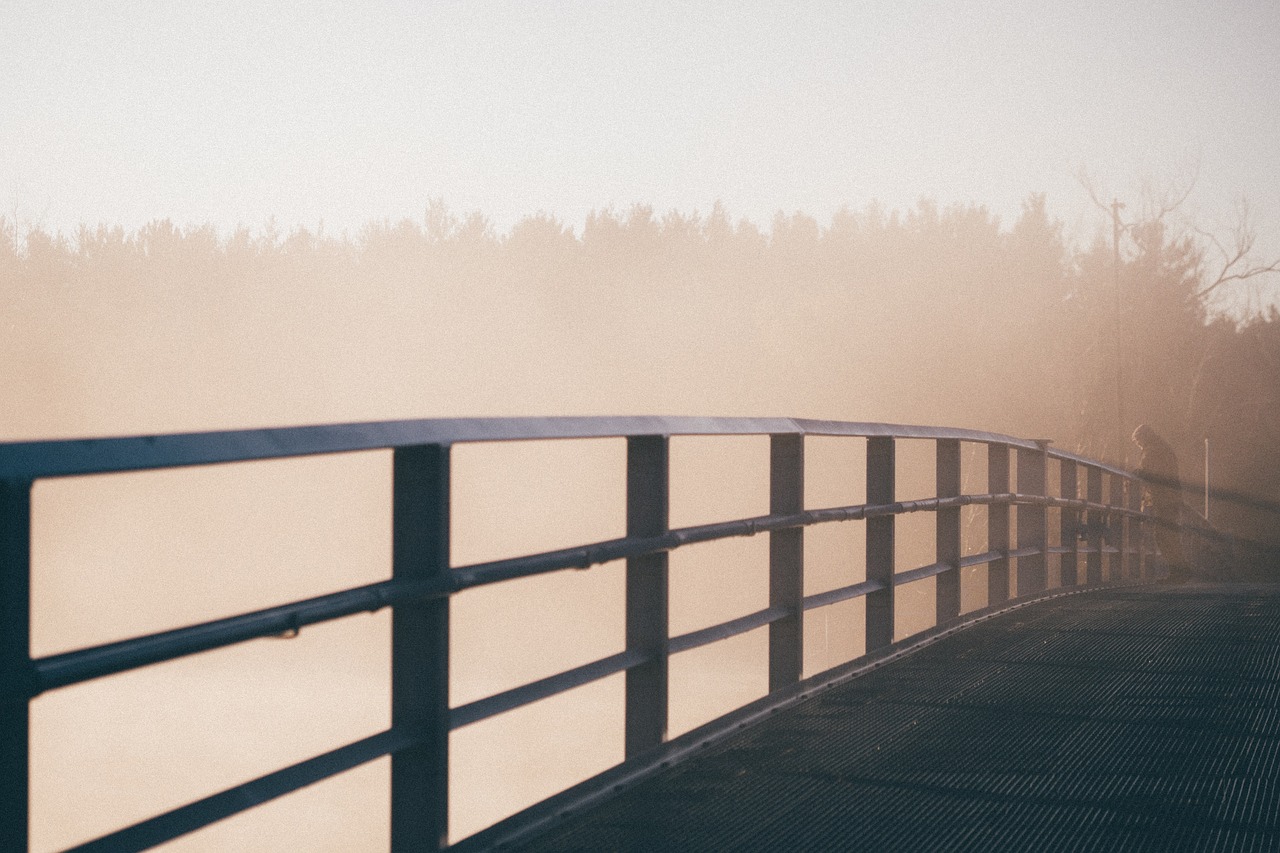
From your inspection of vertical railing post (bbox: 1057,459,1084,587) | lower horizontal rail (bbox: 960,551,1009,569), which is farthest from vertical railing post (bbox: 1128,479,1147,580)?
lower horizontal rail (bbox: 960,551,1009,569)

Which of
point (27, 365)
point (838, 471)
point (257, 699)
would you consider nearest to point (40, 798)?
→ point (257, 699)

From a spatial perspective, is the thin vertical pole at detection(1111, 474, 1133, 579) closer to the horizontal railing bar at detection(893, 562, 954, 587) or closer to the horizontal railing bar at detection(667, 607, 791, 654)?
the horizontal railing bar at detection(893, 562, 954, 587)

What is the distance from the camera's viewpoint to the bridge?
273 cm

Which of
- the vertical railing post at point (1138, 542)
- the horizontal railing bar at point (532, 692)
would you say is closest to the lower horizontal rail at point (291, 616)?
the horizontal railing bar at point (532, 692)

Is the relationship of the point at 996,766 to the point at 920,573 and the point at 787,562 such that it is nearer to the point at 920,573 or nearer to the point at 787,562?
the point at 787,562

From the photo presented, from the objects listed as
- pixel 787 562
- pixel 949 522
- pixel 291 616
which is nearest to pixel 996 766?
pixel 787 562

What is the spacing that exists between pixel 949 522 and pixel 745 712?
3952 mm

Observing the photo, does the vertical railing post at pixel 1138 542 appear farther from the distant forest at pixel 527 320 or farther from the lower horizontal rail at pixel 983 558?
the distant forest at pixel 527 320

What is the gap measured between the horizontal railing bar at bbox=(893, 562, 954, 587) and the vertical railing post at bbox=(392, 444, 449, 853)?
13.8ft

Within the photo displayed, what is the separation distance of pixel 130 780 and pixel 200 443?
392 ft

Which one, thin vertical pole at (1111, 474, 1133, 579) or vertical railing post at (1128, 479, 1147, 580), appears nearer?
thin vertical pole at (1111, 474, 1133, 579)

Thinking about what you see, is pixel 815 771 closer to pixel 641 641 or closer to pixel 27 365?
pixel 641 641

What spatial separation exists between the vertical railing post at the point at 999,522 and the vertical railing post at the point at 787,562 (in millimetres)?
4047

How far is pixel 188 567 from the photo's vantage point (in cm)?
13262
